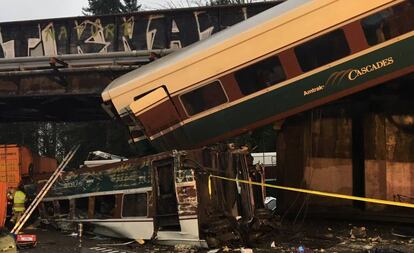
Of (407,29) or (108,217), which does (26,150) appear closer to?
(108,217)

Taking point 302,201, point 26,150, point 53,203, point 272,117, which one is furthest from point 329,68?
point 26,150

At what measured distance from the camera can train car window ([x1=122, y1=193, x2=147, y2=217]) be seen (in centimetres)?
988

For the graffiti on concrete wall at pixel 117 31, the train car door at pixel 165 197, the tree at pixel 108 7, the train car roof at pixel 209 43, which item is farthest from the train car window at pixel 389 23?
the tree at pixel 108 7

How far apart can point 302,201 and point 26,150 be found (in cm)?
776

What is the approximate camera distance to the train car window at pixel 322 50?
32.5ft

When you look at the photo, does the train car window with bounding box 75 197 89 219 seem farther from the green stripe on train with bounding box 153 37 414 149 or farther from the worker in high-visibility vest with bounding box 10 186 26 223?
the worker in high-visibility vest with bounding box 10 186 26 223

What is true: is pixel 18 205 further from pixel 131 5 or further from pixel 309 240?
pixel 131 5

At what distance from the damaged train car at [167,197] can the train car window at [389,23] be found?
3.71 metres

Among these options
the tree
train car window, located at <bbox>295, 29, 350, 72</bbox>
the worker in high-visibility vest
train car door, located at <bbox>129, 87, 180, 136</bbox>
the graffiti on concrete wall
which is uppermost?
the tree

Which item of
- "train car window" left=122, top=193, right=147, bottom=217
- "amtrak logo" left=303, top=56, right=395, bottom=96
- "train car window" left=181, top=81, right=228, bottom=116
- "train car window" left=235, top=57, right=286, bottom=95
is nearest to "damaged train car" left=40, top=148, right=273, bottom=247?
"train car window" left=122, top=193, right=147, bottom=217

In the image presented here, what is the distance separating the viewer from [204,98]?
1089 centimetres

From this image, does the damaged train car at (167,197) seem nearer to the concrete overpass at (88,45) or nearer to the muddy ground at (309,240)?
the muddy ground at (309,240)

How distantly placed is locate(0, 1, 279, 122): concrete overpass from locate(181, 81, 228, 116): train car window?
404 cm

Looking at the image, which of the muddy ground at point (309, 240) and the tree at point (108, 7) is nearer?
the muddy ground at point (309, 240)
